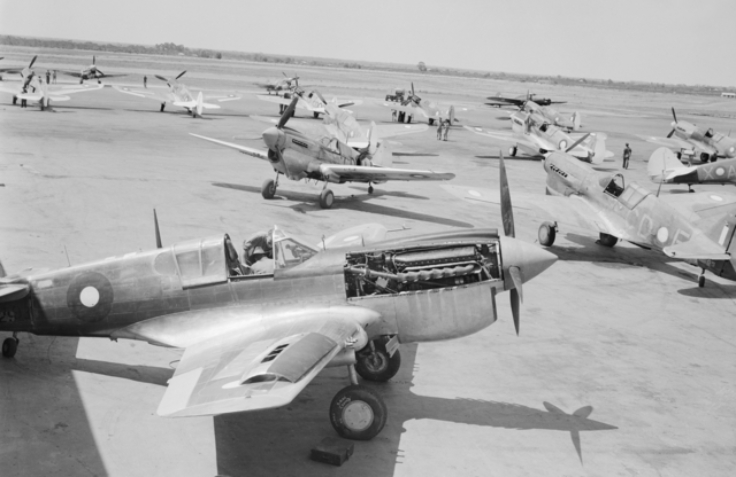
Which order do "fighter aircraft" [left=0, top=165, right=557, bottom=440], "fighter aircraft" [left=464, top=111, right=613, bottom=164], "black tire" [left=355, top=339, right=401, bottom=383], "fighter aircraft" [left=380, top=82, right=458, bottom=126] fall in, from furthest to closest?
1. "fighter aircraft" [left=380, top=82, right=458, bottom=126]
2. "fighter aircraft" [left=464, top=111, right=613, bottom=164]
3. "black tire" [left=355, top=339, right=401, bottom=383]
4. "fighter aircraft" [left=0, top=165, right=557, bottom=440]

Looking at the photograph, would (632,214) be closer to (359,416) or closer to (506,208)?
(506,208)

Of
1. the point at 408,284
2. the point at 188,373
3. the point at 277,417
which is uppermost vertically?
the point at 408,284

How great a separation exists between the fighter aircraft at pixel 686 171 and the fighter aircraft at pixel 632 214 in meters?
8.55

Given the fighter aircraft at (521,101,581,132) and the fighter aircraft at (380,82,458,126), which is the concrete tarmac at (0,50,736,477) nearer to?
the fighter aircraft at (521,101,581,132)

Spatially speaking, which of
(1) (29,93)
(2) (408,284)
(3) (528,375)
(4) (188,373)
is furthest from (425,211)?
(1) (29,93)

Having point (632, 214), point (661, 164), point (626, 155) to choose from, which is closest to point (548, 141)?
point (626, 155)

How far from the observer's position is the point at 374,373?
9.40 m

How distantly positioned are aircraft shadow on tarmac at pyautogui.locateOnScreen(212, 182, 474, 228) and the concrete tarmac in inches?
6.3

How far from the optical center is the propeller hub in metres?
19.6

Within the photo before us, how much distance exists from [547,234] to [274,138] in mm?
8290

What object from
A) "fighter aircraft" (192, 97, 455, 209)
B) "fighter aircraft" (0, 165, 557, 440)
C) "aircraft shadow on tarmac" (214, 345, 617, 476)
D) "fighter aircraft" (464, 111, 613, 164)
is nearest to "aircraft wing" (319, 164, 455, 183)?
"fighter aircraft" (192, 97, 455, 209)

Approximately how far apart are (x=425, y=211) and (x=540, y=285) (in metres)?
6.94

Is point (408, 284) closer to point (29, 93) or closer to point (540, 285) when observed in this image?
point (540, 285)

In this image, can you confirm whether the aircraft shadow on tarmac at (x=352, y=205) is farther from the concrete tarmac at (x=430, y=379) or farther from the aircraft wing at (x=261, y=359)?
the aircraft wing at (x=261, y=359)
